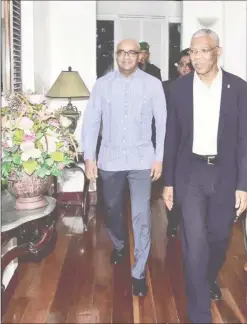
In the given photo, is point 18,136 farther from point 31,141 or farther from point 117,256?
point 117,256

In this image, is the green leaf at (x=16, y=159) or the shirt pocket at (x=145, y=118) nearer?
the green leaf at (x=16, y=159)

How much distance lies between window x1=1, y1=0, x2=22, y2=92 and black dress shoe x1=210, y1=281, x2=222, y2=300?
226 cm

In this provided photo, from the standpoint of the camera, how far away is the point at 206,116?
8.91ft

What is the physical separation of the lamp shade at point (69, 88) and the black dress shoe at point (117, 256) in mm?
2056

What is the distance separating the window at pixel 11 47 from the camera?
173 inches

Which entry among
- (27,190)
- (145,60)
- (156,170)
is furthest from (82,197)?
(27,190)

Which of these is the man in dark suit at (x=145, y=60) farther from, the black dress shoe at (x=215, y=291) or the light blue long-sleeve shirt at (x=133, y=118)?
the black dress shoe at (x=215, y=291)

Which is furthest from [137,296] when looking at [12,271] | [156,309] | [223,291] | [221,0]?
[221,0]

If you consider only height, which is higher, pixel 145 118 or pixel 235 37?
pixel 235 37

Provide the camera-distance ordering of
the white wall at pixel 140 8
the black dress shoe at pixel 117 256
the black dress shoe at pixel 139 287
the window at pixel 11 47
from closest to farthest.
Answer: the black dress shoe at pixel 139 287 → the black dress shoe at pixel 117 256 → the window at pixel 11 47 → the white wall at pixel 140 8

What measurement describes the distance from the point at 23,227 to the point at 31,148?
0.55 metres

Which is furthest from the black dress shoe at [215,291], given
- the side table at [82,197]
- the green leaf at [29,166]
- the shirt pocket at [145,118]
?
the side table at [82,197]

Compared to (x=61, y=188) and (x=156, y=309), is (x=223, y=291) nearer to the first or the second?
(x=156, y=309)

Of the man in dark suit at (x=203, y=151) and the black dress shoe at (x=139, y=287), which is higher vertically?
the man in dark suit at (x=203, y=151)
